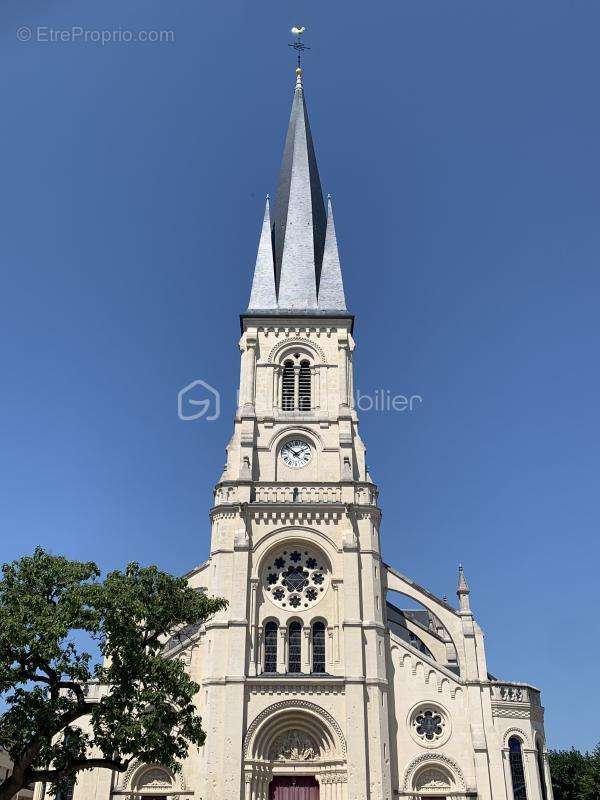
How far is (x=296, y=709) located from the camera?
32.1m

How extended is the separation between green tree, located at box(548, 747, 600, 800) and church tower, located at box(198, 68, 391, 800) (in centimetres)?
2135

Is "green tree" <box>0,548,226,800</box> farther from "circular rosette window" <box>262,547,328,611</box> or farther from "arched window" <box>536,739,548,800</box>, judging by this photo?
"arched window" <box>536,739,548,800</box>

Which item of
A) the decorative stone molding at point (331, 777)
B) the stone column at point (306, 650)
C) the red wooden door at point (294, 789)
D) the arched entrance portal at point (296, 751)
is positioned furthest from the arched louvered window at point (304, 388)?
the red wooden door at point (294, 789)

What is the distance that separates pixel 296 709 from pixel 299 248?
87.8 feet

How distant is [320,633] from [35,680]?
1558 centimetres

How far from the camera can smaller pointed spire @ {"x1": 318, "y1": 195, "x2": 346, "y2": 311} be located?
43719 millimetres

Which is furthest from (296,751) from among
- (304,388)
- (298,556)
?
(304,388)

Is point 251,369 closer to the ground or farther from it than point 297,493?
farther from it

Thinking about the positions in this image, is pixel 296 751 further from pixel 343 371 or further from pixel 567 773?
pixel 567 773

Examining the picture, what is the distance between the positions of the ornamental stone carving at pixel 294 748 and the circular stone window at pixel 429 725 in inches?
186

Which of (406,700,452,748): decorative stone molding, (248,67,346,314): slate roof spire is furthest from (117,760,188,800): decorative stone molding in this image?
(248,67,346,314): slate roof spire

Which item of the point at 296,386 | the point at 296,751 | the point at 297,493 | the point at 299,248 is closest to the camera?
the point at 296,751

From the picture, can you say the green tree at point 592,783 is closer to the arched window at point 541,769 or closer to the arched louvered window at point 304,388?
the arched window at point 541,769

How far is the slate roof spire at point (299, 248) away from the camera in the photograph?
4391cm
